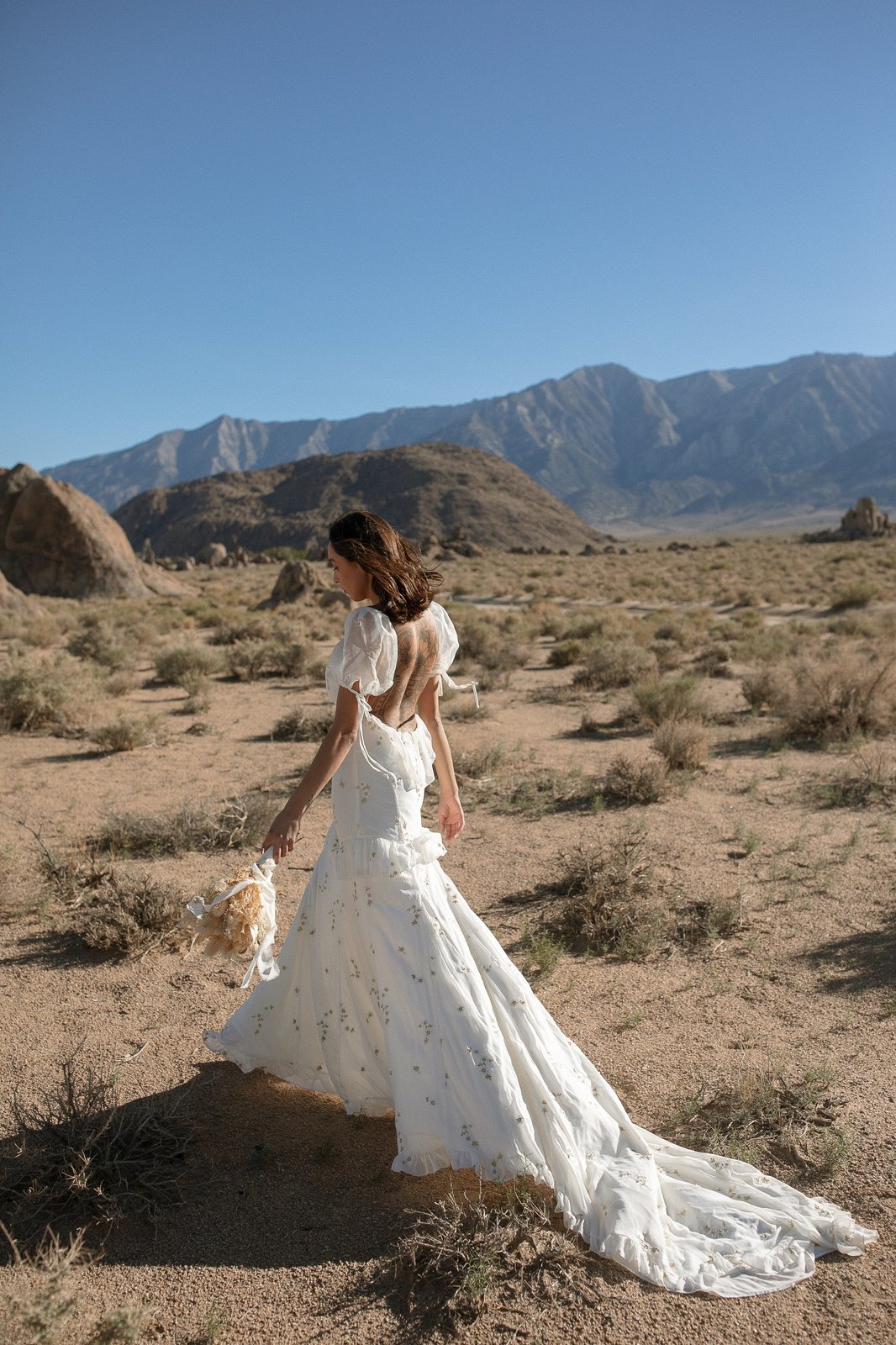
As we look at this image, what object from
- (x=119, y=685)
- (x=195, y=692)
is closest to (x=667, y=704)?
(x=195, y=692)

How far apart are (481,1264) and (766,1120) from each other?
1.20m

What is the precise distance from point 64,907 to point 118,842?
933 mm

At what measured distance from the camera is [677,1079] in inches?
138

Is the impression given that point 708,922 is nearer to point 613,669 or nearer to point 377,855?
point 377,855

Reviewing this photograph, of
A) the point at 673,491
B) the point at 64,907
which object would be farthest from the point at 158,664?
the point at 673,491

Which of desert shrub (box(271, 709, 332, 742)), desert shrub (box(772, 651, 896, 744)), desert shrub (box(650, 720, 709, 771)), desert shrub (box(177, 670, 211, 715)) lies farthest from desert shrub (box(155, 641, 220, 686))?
desert shrub (box(772, 651, 896, 744))

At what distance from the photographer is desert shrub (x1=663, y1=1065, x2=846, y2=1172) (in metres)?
3.01

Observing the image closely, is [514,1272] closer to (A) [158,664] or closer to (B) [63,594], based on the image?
(A) [158,664]

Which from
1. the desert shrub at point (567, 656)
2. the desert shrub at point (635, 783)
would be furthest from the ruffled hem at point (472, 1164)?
the desert shrub at point (567, 656)

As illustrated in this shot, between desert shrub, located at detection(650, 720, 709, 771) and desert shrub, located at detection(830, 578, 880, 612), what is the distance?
13878 millimetres

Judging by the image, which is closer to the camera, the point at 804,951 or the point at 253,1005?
the point at 253,1005

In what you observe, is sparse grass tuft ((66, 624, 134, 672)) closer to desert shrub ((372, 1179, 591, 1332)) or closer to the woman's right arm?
the woman's right arm

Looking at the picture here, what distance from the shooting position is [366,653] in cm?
281

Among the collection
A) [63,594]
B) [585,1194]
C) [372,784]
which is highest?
[63,594]
